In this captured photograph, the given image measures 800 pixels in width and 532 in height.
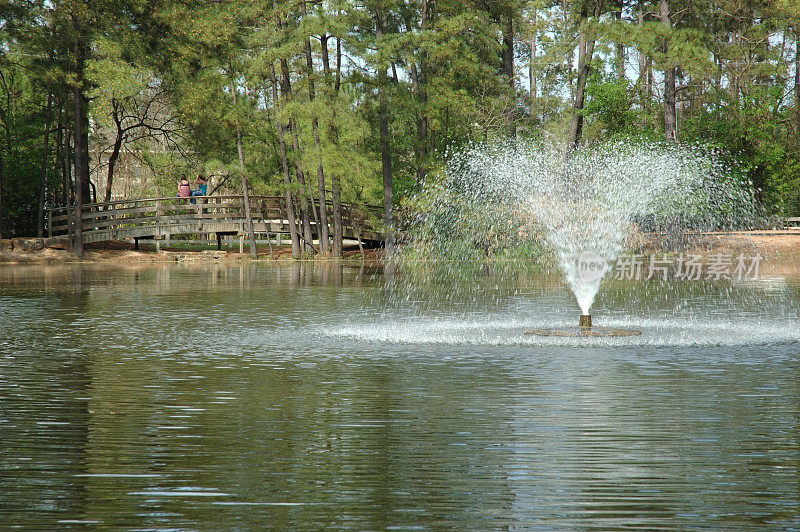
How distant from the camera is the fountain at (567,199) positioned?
30578mm

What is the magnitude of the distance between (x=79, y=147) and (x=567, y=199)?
20836mm

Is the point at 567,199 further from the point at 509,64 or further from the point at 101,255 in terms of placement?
the point at 101,255

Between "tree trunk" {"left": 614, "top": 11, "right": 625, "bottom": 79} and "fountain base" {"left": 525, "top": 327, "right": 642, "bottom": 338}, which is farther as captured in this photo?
"tree trunk" {"left": 614, "top": 11, "right": 625, "bottom": 79}

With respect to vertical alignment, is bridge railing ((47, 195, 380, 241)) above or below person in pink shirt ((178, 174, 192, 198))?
below

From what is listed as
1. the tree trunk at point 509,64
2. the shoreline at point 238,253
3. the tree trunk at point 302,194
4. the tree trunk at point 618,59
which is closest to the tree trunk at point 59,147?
the shoreline at point 238,253

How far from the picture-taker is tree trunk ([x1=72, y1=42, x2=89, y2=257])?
40.6 m

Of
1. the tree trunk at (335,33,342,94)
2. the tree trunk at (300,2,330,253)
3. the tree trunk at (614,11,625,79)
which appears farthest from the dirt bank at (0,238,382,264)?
the tree trunk at (614,11,625,79)

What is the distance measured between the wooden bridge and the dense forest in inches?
41.8

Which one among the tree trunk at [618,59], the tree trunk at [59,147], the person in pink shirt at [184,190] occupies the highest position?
the tree trunk at [618,59]

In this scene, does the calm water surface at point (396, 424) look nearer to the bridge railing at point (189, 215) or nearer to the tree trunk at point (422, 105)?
the tree trunk at point (422, 105)

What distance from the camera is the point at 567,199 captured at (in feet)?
113

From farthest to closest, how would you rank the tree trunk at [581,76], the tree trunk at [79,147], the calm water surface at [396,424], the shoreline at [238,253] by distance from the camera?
the shoreline at [238,253] < the tree trunk at [79,147] < the tree trunk at [581,76] < the calm water surface at [396,424]

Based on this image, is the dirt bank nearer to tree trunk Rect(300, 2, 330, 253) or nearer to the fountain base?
tree trunk Rect(300, 2, 330, 253)

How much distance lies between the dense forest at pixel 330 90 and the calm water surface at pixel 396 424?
22.4 m
